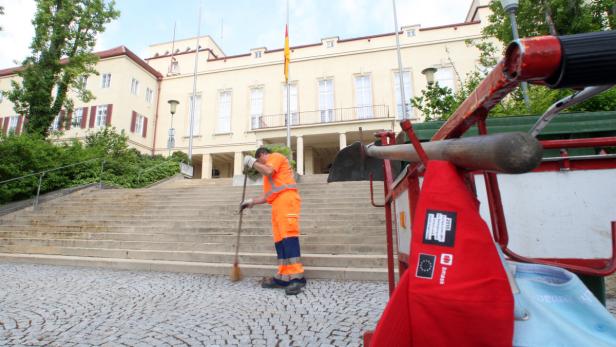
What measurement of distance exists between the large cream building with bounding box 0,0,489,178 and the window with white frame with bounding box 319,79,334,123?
74 mm

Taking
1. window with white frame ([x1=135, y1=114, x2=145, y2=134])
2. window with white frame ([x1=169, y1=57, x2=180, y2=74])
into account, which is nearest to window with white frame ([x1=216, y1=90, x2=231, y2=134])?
window with white frame ([x1=169, y1=57, x2=180, y2=74])

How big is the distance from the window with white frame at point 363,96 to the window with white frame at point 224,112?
10.00m

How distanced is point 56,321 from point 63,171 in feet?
38.7

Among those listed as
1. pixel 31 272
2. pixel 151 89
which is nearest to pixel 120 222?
pixel 31 272

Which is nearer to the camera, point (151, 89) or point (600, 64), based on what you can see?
point (600, 64)

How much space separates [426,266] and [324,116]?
2191 cm

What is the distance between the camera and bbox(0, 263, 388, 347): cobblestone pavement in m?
2.43

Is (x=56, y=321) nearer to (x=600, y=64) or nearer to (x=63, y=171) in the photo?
(x=600, y=64)

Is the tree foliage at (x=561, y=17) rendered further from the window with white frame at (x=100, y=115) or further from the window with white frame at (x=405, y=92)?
the window with white frame at (x=100, y=115)

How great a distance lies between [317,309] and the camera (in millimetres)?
3072

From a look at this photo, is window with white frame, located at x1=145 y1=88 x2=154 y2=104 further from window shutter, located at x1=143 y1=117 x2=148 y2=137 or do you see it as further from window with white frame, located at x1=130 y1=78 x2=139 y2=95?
window shutter, located at x1=143 y1=117 x2=148 y2=137

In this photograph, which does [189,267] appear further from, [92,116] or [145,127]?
[92,116]

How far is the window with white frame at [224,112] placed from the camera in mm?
24016

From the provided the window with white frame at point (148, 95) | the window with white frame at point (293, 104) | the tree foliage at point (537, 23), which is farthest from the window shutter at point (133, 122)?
the tree foliage at point (537, 23)
